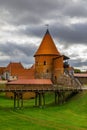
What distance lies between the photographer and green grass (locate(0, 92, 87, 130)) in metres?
34.9

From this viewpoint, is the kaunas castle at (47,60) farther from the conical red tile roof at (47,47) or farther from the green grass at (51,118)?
the green grass at (51,118)

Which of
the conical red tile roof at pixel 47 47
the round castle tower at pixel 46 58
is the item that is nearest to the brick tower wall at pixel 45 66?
the round castle tower at pixel 46 58

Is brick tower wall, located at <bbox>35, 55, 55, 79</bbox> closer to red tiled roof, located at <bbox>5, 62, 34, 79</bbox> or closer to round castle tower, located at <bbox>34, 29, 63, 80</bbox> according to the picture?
round castle tower, located at <bbox>34, 29, 63, 80</bbox>

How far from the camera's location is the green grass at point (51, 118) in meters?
34.9

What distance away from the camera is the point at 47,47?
73.5 metres

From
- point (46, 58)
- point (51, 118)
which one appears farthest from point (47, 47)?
point (51, 118)

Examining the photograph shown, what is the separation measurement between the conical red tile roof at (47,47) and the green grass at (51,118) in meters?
21.7

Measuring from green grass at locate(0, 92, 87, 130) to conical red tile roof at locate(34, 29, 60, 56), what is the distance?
21.7m

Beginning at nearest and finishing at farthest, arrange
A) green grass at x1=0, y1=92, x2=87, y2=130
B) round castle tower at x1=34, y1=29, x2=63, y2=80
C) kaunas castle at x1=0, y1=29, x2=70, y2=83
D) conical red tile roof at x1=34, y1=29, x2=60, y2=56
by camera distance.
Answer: green grass at x1=0, y1=92, x2=87, y2=130, kaunas castle at x1=0, y1=29, x2=70, y2=83, round castle tower at x1=34, y1=29, x2=63, y2=80, conical red tile roof at x1=34, y1=29, x2=60, y2=56

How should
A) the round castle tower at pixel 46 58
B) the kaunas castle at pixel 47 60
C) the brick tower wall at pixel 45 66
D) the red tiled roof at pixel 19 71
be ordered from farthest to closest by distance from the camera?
the red tiled roof at pixel 19 71 → the brick tower wall at pixel 45 66 → the round castle tower at pixel 46 58 → the kaunas castle at pixel 47 60

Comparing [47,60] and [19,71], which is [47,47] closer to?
[47,60]

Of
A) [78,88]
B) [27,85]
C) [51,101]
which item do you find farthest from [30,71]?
[78,88]

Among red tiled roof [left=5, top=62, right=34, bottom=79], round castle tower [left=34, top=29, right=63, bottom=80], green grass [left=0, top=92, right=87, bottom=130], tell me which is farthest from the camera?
red tiled roof [left=5, top=62, right=34, bottom=79]

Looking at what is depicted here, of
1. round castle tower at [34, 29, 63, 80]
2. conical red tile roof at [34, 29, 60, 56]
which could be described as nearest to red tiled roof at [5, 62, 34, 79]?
round castle tower at [34, 29, 63, 80]
